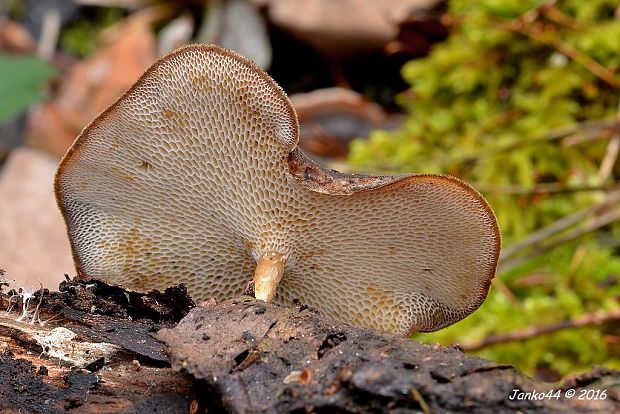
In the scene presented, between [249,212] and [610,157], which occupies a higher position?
[249,212]

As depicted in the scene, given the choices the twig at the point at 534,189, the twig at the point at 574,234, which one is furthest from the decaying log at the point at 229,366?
the twig at the point at 534,189

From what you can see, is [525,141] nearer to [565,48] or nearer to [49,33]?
[565,48]

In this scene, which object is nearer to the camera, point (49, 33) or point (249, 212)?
point (249, 212)

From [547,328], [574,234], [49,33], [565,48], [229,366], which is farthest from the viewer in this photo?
[49,33]

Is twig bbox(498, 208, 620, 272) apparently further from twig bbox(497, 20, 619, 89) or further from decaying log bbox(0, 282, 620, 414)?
decaying log bbox(0, 282, 620, 414)

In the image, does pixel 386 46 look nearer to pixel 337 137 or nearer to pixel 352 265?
pixel 337 137

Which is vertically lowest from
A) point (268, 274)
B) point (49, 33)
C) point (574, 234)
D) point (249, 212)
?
A: point (574, 234)

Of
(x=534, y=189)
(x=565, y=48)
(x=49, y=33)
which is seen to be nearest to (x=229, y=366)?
(x=534, y=189)

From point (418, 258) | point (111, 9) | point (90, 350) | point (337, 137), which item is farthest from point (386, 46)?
point (90, 350)
